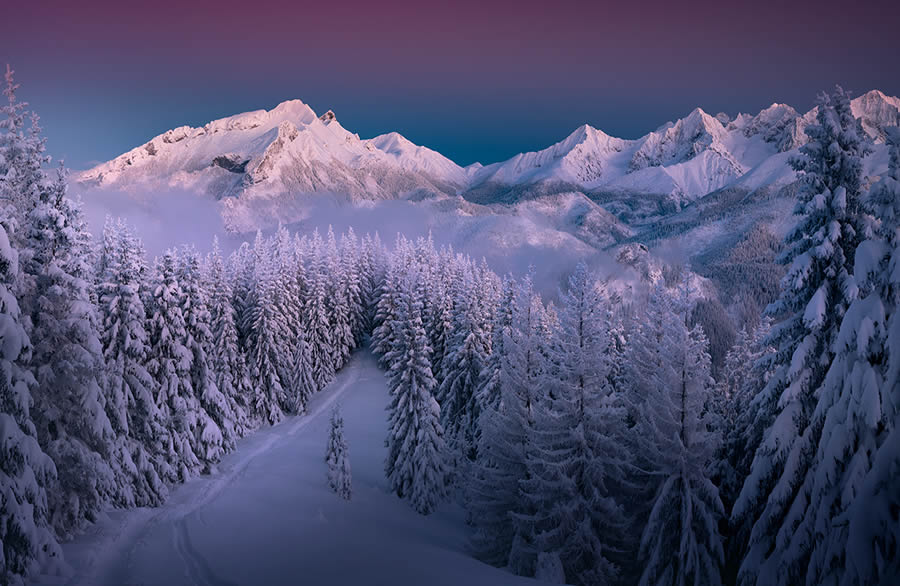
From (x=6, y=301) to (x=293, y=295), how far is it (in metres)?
44.1

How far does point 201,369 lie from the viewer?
3331 centimetres

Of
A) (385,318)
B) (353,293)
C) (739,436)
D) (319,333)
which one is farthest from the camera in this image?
(353,293)

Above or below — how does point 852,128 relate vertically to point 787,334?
above

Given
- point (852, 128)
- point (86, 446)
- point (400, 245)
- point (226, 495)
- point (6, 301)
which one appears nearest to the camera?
point (852, 128)

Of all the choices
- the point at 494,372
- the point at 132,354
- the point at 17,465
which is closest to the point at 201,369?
the point at 132,354

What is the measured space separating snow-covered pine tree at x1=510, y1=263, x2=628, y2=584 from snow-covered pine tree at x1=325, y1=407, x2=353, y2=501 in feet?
46.4

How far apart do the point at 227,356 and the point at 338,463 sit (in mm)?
16998

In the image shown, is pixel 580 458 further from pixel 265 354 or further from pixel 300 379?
pixel 300 379

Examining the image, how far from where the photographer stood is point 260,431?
150 ft

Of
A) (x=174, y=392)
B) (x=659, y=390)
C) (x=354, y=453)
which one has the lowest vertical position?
(x=354, y=453)

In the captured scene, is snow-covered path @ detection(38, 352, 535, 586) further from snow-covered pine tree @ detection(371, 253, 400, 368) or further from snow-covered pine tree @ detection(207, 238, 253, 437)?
snow-covered pine tree @ detection(371, 253, 400, 368)

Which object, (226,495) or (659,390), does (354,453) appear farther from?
(659,390)

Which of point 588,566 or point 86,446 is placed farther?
point 588,566

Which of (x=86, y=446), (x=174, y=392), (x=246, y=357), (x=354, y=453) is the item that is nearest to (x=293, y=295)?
(x=246, y=357)
